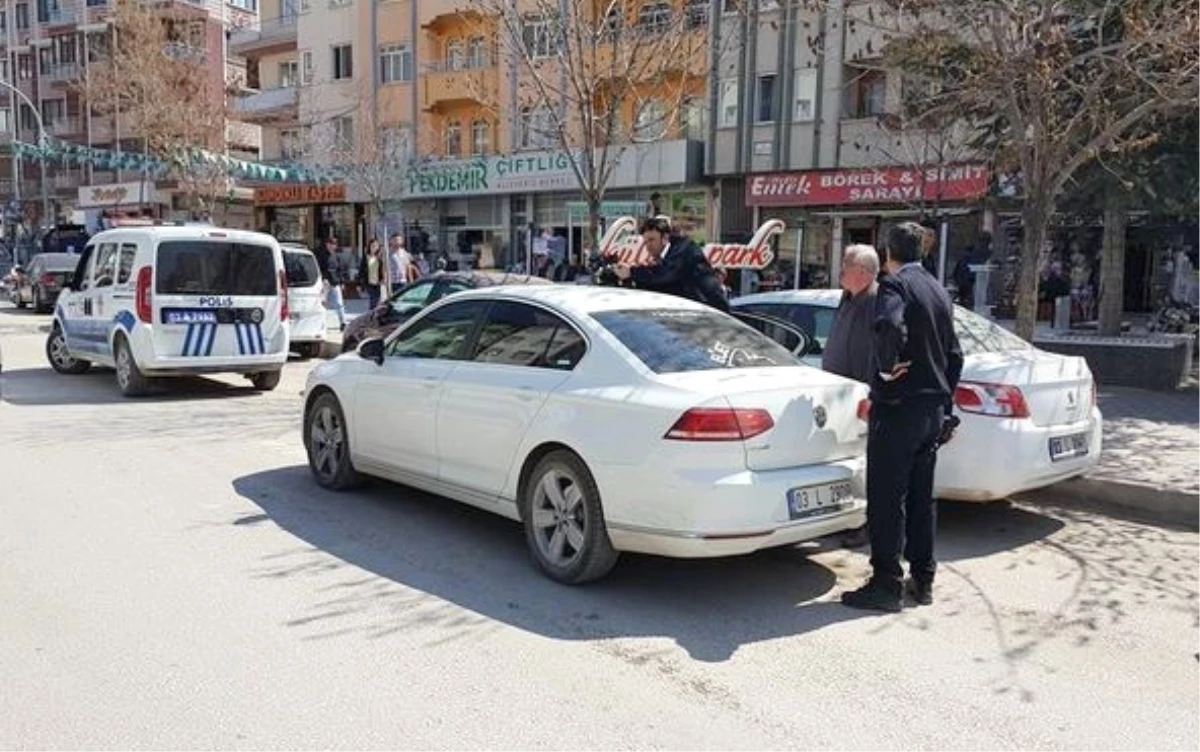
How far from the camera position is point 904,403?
4.97 metres

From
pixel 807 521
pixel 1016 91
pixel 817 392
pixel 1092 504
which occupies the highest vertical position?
pixel 1016 91

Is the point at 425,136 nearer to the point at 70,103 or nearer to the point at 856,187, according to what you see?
the point at 856,187

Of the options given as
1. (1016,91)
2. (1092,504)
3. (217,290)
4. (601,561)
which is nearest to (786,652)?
(601,561)

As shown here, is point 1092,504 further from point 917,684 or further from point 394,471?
point 394,471

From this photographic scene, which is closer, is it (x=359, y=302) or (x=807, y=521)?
(x=807, y=521)

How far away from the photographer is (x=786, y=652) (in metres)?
4.55

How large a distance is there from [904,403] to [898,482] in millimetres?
383

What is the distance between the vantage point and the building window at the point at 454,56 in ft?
121

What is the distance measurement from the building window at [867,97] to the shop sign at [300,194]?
19786 millimetres

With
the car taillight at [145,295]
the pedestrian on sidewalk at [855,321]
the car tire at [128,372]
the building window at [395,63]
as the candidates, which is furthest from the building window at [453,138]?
the pedestrian on sidewalk at [855,321]

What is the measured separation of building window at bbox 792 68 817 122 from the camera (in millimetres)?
28234

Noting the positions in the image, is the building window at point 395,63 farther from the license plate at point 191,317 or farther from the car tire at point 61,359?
the license plate at point 191,317

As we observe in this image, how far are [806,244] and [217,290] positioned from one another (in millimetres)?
20310

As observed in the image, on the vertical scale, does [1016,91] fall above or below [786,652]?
above
